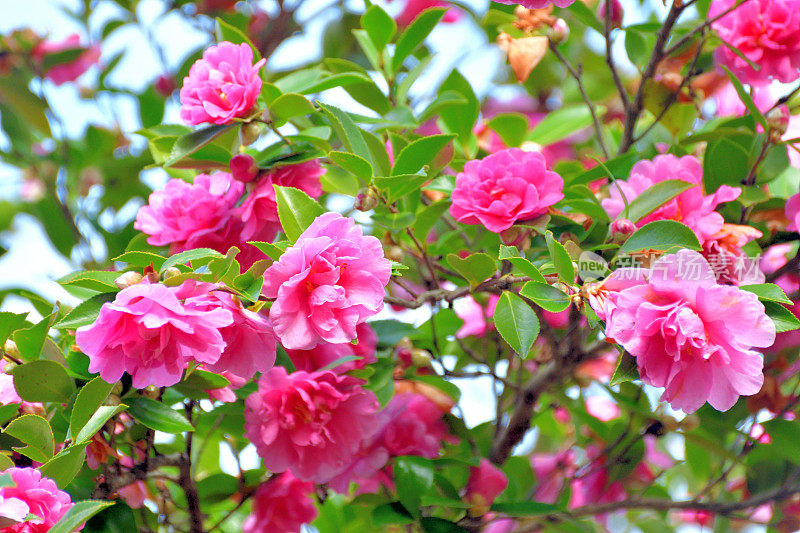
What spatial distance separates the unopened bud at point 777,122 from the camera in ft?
3.39

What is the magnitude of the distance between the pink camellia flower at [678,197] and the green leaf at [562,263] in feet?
0.48

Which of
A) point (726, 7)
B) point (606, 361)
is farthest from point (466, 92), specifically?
point (606, 361)

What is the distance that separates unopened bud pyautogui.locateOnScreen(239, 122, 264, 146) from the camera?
36.8 inches

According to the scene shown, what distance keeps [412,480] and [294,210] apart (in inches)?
18.0

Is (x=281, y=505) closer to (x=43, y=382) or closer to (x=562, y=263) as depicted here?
(x=43, y=382)

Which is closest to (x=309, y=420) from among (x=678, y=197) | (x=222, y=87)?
(x=222, y=87)

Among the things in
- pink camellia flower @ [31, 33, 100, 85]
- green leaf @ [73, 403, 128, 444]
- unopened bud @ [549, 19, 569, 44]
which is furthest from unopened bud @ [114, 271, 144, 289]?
pink camellia flower @ [31, 33, 100, 85]

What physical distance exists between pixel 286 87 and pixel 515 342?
50cm

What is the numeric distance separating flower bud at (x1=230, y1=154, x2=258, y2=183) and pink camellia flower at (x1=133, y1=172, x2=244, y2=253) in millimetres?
48

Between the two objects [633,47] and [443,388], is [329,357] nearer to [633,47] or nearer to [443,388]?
[443,388]

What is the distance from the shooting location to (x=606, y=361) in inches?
60.9

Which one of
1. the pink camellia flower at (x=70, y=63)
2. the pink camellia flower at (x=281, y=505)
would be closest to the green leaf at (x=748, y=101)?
A: the pink camellia flower at (x=281, y=505)

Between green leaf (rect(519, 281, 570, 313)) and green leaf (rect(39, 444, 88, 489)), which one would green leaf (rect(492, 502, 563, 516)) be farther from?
green leaf (rect(39, 444, 88, 489))

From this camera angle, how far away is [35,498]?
74cm
